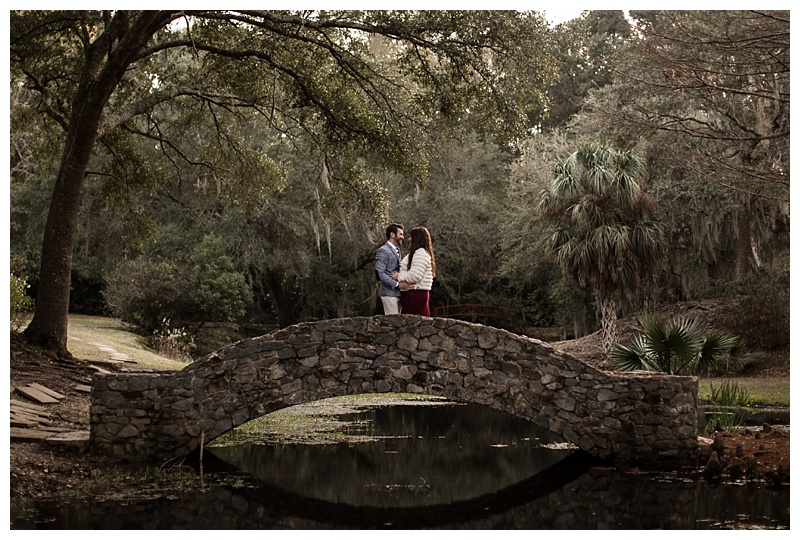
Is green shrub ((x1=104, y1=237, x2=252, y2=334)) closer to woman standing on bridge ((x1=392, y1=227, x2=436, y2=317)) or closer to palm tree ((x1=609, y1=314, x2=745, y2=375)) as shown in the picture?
palm tree ((x1=609, y1=314, x2=745, y2=375))

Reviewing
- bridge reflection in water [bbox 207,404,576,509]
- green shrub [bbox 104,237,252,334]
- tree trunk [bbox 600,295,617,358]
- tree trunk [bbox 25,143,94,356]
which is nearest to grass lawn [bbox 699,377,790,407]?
tree trunk [bbox 600,295,617,358]

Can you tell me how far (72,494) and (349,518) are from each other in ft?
8.26

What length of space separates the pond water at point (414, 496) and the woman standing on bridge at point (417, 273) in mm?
1720

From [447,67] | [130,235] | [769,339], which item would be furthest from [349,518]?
[769,339]

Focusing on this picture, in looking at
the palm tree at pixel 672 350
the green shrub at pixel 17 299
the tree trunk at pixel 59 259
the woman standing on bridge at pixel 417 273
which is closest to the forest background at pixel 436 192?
the tree trunk at pixel 59 259

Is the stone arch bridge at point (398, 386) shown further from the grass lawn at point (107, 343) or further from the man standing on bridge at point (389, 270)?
the grass lawn at point (107, 343)

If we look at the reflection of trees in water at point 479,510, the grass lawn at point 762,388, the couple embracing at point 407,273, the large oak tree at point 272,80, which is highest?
the large oak tree at point 272,80

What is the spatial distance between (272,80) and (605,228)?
26.5 feet

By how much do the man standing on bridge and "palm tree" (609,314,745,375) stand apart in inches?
252

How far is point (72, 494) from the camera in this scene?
8836 millimetres

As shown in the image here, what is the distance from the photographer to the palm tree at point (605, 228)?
70.9 feet

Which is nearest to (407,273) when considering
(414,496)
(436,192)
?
(414,496)

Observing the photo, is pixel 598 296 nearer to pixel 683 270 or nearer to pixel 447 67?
pixel 683 270

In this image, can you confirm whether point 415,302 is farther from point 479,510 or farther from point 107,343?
point 107,343
